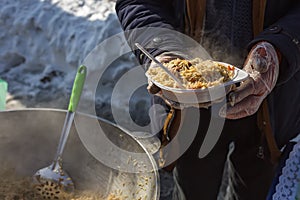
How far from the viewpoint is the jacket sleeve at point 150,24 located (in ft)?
4.60

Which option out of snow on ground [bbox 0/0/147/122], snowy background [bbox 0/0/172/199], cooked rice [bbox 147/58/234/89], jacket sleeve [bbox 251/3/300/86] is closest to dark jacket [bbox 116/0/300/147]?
jacket sleeve [bbox 251/3/300/86]

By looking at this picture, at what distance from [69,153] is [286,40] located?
2.21 feet

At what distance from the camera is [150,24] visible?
4.75ft

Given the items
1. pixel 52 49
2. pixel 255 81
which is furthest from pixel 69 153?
pixel 52 49

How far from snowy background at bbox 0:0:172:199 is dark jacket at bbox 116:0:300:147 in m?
1.14

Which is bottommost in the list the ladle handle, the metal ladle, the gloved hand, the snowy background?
the snowy background

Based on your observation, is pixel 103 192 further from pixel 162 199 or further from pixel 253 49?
pixel 162 199

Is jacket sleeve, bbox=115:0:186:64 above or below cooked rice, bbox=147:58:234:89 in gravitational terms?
above

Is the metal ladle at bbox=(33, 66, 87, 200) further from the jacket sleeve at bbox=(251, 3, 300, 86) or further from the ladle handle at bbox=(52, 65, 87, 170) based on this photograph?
the jacket sleeve at bbox=(251, 3, 300, 86)

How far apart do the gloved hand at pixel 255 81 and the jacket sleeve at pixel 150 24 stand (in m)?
0.24

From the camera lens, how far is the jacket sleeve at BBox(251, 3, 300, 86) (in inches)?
50.0

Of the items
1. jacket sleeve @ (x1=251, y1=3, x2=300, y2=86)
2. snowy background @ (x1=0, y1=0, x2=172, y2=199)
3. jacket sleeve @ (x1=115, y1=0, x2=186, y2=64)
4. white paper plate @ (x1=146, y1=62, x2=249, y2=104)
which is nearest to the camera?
white paper plate @ (x1=146, y1=62, x2=249, y2=104)

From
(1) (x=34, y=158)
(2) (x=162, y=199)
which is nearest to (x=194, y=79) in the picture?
(1) (x=34, y=158)

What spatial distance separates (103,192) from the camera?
51.1 inches
